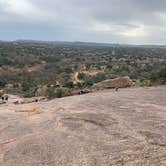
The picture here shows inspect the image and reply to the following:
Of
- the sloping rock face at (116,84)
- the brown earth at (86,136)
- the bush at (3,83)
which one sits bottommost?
the bush at (3,83)

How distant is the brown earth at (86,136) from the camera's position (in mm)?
11805


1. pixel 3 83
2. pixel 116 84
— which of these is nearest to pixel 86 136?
pixel 116 84

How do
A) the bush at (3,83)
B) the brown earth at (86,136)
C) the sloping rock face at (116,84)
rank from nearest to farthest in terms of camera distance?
the brown earth at (86,136), the sloping rock face at (116,84), the bush at (3,83)

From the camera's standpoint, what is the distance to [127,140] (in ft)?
43.9

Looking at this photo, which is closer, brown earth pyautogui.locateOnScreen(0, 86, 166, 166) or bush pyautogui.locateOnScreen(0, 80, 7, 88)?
brown earth pyautogui.locateOnScreen(0, 86, 166, 166)

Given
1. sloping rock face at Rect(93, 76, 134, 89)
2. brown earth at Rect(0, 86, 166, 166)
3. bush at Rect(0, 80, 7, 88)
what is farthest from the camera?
bush at Rect(0, 80, 7, 88)

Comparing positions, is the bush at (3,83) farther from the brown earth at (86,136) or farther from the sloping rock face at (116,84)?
the brown earth at (86,136)

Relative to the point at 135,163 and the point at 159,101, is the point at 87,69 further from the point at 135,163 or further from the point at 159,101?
the point at 135,163

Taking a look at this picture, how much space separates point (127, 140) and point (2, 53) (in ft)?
261

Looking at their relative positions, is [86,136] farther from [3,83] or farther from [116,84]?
[3,83]

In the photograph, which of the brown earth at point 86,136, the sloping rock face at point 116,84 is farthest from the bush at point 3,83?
the brown earth at point 86,136

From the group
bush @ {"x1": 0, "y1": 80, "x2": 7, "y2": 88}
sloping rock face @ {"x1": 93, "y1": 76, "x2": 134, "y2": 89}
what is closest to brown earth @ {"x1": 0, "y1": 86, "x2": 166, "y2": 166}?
sloping rock face @ {"x1": 93, "y1": 76, "x2": 134, "y2": 89}

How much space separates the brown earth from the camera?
11.8m

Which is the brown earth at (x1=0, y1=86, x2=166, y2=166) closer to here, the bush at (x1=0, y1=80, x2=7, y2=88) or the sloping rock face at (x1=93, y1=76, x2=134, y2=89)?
the sloping rock face at (x1=93, y1=76, x2=134, y2=89)
